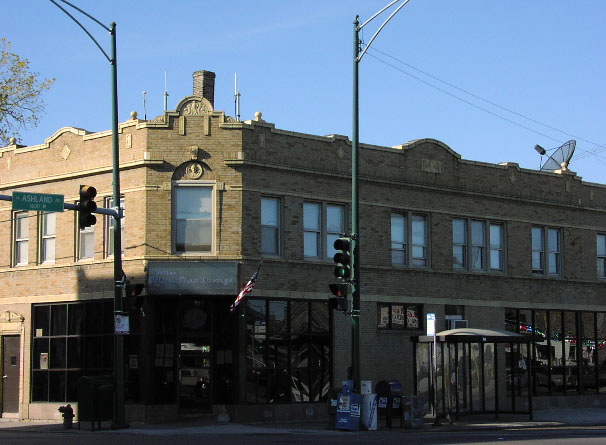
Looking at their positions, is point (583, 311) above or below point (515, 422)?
above

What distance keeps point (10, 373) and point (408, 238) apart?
13229 mm

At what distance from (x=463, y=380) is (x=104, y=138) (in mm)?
13062

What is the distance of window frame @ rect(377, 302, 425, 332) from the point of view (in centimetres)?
3125

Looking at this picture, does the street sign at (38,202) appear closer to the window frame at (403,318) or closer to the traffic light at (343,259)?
the traffic light at (343,259)

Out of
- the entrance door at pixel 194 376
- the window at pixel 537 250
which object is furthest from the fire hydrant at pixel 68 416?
the window at pixel 537 250

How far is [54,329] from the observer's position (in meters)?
30.3

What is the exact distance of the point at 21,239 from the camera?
1248 inches

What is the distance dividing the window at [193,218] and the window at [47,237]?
4858 millimetres

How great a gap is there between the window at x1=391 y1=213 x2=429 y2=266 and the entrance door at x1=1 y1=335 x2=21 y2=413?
39.9 ft

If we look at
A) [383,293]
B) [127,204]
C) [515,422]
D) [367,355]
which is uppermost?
[127,204]

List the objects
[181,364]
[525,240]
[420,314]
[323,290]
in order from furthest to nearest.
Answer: [525,240] → [420,314] → [323,290] → [181,364]

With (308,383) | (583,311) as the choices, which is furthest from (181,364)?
(583,311)

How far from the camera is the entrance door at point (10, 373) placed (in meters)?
31.0

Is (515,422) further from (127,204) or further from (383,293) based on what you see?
(127,204)
